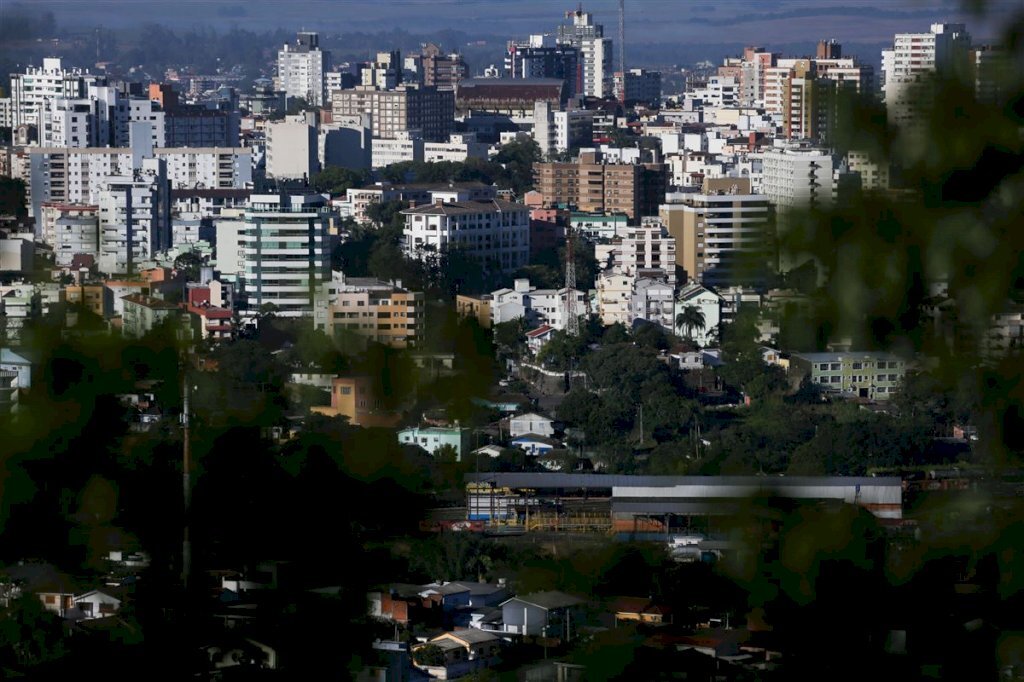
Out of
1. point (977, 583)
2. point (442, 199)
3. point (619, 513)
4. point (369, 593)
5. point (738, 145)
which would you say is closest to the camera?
point (977, 583)

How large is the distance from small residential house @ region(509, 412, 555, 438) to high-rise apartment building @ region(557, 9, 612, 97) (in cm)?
1723

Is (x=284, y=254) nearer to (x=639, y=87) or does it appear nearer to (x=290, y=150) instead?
(x=290, y=150)

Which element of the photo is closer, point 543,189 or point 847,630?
point 847,630

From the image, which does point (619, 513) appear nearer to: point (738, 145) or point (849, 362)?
point (849, 362)

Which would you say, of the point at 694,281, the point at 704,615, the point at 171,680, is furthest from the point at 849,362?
the point at 694,281

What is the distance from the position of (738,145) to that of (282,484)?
13930 millimetres

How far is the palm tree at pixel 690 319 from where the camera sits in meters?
6.86

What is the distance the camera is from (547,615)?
998 millimetres

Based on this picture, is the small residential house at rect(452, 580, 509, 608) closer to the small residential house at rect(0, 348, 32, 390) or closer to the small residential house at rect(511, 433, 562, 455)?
the small residential house at rect(0, 348, 32, 390)

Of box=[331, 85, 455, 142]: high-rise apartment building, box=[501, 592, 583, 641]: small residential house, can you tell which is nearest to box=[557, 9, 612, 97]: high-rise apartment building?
box=[331, 85, 455, 142]: high-rise apartment building

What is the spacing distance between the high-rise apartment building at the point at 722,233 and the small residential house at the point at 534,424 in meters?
0.49

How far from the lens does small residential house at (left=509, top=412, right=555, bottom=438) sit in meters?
3.38

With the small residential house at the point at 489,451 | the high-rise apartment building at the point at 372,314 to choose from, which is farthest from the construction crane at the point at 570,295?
the high-rise apartment building at the point at 372,314

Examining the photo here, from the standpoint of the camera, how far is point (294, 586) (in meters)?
1.11
